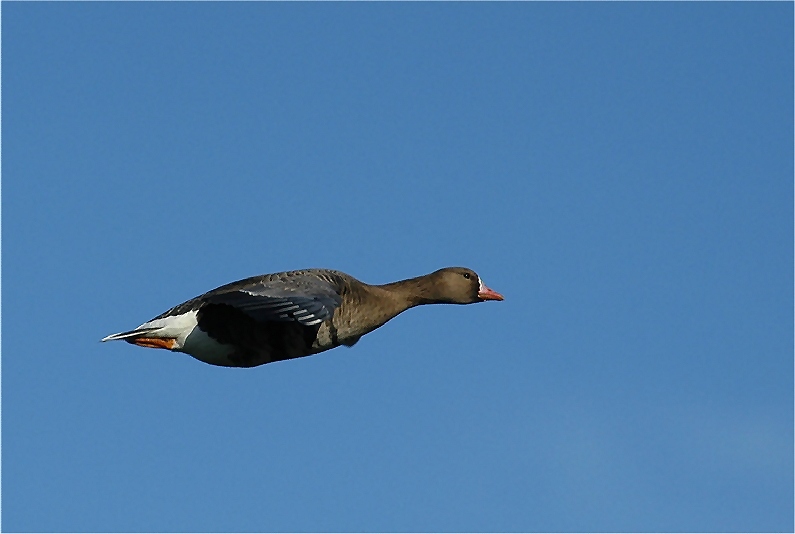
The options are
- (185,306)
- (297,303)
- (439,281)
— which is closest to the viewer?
(297,303)

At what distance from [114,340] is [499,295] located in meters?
5.91

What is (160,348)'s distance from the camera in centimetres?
1684

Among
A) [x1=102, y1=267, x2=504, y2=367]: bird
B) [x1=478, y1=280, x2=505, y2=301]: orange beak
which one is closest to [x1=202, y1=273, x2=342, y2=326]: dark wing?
[x1=102, y1=267, x2=504, y2=367]: bird

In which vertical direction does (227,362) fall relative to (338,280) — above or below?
below

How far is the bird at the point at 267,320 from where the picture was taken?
52.1ft

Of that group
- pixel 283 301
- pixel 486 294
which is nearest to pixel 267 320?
pixel 283 301

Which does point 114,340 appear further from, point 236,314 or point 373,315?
point 373,315

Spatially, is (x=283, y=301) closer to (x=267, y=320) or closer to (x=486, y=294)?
(x=267, y=320)

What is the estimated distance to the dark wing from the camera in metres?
15.7

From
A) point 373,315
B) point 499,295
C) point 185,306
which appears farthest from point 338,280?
point 499,295

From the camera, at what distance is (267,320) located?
16141 mm

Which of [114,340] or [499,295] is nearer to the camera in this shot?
[114,340]

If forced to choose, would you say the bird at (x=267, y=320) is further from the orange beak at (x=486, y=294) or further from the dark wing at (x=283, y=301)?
the orange beak at (x=486, y=294)

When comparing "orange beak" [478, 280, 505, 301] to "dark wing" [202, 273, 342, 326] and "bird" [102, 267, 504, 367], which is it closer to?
"bird" [102, 267, 504, 367]
